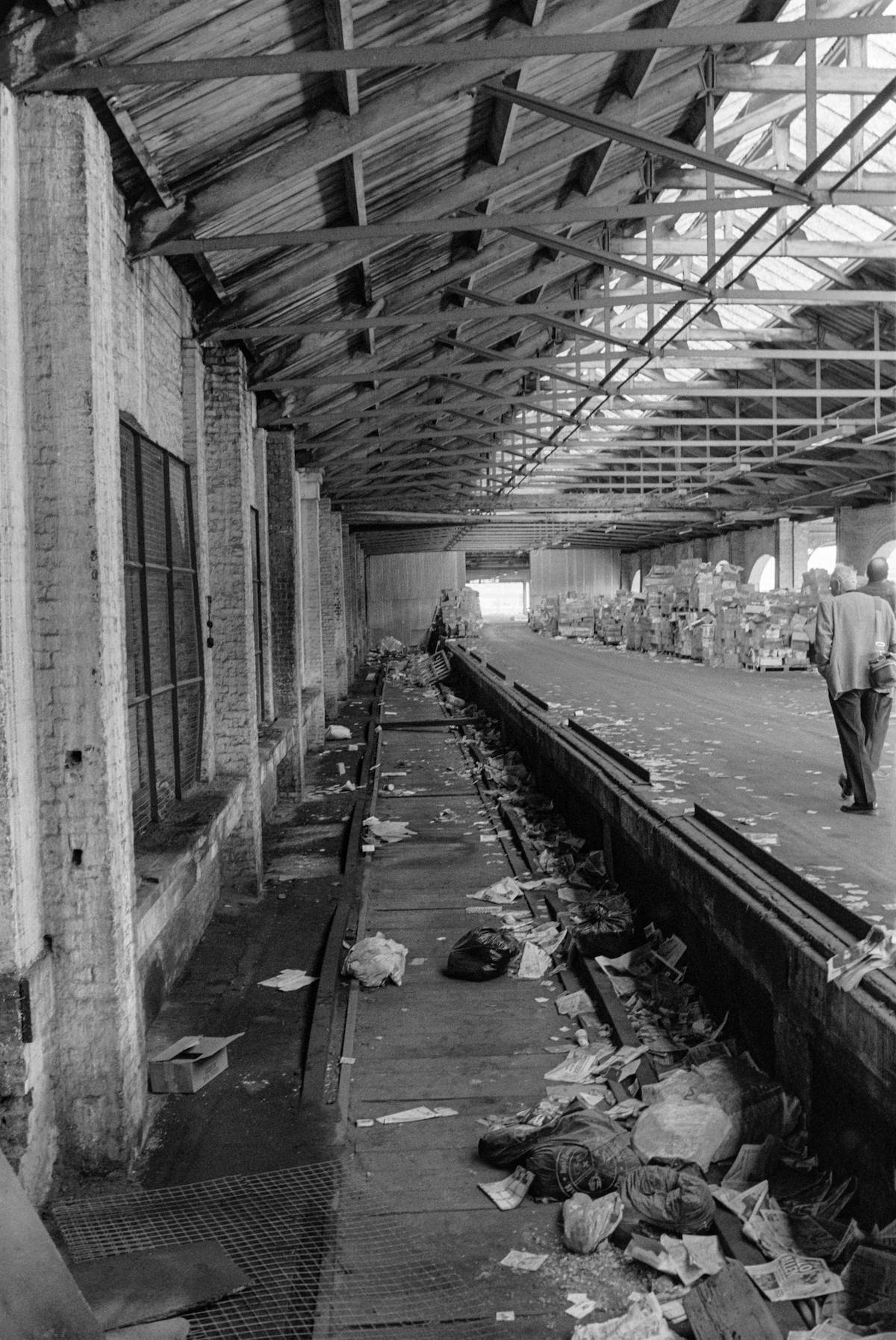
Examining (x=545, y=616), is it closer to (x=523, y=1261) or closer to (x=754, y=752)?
(x=754, y=752)

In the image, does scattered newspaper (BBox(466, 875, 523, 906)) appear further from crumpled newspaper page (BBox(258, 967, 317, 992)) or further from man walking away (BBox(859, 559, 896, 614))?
man walking away (BBox(859, 559, 896, 614))

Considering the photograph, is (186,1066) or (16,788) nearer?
(16,788)

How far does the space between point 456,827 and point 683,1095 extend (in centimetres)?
637

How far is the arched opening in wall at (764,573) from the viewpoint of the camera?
3303 cm

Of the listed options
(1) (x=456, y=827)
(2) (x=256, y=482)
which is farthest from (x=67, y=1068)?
(2) (x=256, y=482)

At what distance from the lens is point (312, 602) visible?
1647 cm

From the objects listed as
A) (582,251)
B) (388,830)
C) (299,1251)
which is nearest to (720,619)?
(388,830)

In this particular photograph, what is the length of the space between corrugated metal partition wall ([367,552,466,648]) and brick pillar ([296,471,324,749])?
814 inches

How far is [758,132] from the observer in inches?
460

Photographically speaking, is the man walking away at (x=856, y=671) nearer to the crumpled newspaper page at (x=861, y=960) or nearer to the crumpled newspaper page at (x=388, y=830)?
the crumpled newspaper page at (x=861, y=960)

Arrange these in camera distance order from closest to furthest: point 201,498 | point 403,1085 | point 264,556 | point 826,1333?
point 826,1333, point 403,1085, point 201,498, point 264,556

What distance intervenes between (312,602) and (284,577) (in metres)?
4.22

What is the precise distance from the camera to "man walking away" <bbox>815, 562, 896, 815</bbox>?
7215 mm

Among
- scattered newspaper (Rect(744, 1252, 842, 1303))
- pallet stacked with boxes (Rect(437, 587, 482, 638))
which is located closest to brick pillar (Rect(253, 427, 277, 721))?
scattered newspaper (Rect(744, 1252, 842, 1303))
